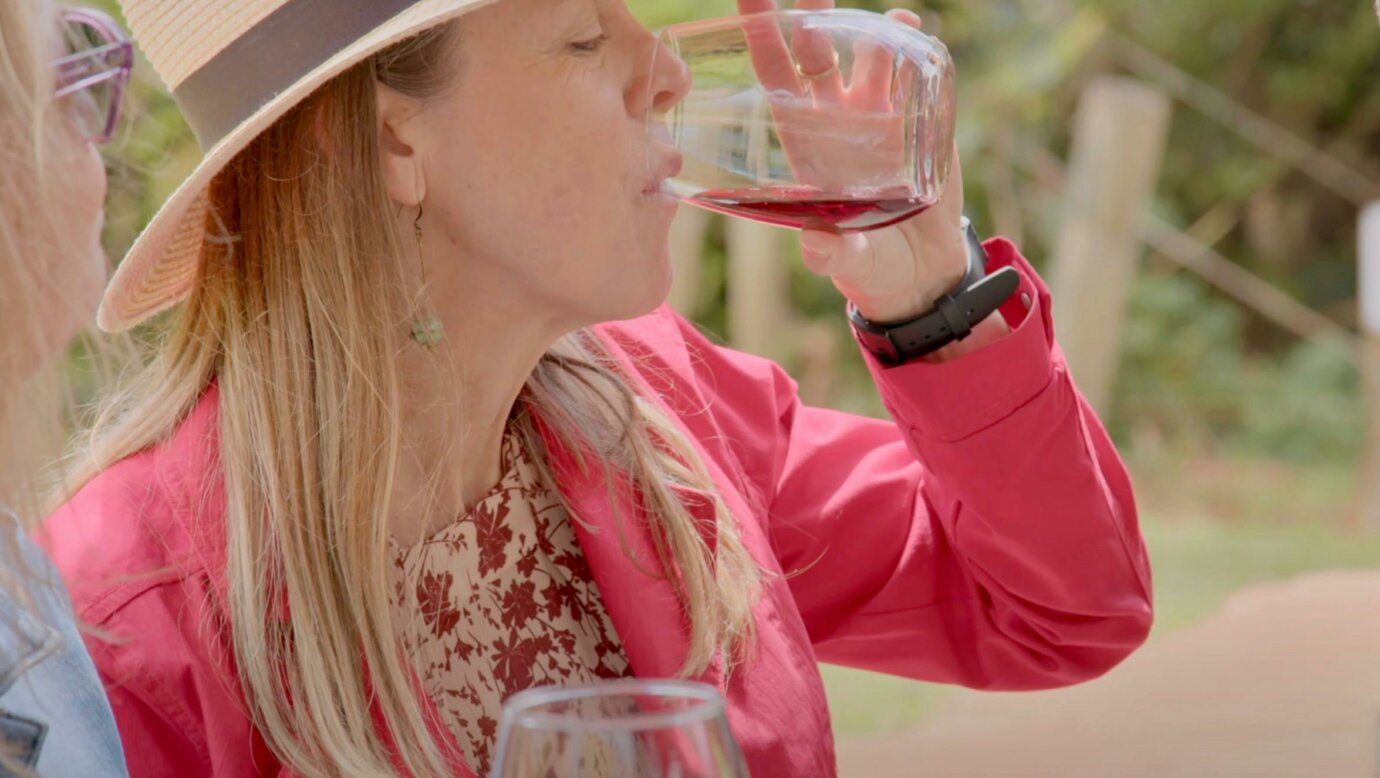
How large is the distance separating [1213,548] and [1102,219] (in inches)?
50.2

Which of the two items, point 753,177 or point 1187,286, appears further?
point 1187,286

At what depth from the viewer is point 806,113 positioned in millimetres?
1264

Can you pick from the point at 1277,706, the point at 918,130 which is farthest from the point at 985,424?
the point at 1277,706

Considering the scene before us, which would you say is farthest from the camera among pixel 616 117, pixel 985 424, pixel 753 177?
pixel 985 424

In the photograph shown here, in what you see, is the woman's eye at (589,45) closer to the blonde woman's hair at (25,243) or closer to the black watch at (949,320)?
the black watch at (949,320)

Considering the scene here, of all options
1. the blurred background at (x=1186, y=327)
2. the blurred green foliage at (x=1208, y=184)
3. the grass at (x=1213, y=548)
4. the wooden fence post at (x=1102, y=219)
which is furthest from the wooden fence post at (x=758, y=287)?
the grass at (x=1213, y=548)

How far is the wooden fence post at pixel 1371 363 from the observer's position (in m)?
5.88

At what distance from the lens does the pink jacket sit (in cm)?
129

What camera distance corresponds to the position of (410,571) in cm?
146

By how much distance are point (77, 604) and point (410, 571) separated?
29 cm

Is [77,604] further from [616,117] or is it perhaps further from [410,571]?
[616,117]

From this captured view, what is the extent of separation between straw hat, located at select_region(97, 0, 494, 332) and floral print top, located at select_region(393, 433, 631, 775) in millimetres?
382

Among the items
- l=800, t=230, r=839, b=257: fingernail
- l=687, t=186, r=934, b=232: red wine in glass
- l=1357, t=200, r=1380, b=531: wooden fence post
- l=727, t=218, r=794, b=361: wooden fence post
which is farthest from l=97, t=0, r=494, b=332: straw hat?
l=1357, t=200, r=1380, b=531: wooden fence post

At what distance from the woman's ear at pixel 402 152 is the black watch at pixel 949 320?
438 mm
